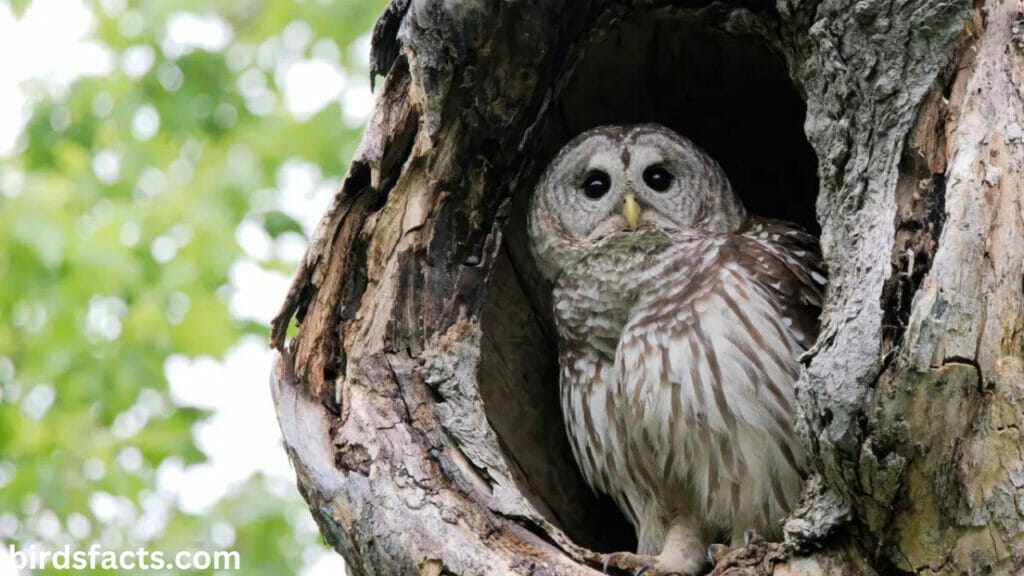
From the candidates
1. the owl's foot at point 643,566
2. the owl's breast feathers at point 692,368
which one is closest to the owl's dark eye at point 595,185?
the owl's breast feathers at point 692,368

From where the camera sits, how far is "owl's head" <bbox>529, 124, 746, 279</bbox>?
15.5 feet

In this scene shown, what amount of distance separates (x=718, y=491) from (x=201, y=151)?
6.21m

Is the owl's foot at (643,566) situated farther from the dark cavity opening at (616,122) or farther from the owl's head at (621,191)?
the owl's head at (621,191)

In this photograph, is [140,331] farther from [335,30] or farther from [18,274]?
[335,30]

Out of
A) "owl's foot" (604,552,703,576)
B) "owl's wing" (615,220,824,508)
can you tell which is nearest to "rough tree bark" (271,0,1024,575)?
"owl's foot" (604,552,703,576)

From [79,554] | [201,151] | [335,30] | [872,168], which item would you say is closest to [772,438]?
[872,168]

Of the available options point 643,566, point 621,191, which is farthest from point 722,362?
point 621,191

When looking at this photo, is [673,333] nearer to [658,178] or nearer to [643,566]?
[643,566]

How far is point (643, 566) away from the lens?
381 cm

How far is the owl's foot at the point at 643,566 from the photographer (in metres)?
3.59

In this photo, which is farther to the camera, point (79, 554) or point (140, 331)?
point (140, 331)

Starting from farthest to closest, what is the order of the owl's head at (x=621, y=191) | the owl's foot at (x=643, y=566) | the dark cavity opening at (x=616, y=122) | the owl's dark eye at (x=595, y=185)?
the owl's dark eye at (x=595, y=185) < the owl's head at (x=621, y=191) < the dark cavity opening at (x=616, y=122) < the owl's foot at (x=643, y=566)

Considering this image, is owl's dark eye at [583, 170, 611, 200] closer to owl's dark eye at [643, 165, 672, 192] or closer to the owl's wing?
owl's dark eye at [643, 165, 672, 192]

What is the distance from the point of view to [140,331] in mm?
7816
